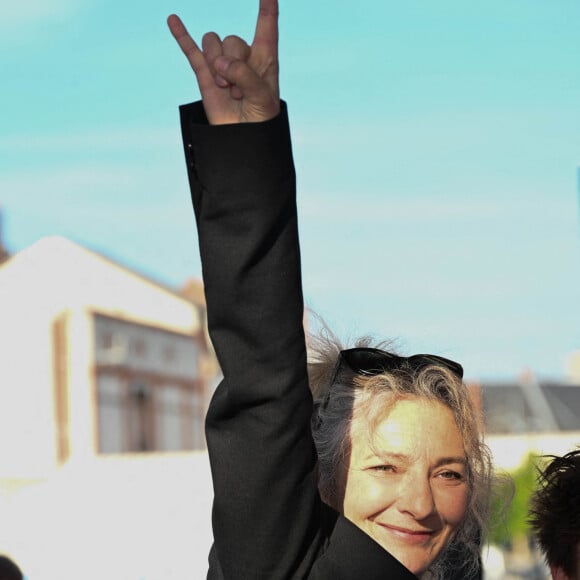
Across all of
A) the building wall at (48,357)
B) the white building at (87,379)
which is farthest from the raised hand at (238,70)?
the building wall at (48,357)

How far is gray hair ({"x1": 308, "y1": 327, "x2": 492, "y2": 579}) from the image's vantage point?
196cm

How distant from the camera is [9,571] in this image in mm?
3172

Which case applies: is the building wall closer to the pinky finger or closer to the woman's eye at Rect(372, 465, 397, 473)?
the woman's eye at Rect(372, 465, 397, 473)

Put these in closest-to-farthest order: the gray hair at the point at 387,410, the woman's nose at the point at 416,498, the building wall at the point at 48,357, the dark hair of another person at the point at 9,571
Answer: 1. the woman's nose at the point at 416,498
2. the gray hair at the point at 387,410
3. the dark hair of another person at the point at 9,571
4. the building wall at the point at 48,357

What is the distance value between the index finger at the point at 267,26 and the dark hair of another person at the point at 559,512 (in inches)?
36.2

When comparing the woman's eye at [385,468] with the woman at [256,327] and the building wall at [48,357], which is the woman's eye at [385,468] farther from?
the building wall at [48,357]

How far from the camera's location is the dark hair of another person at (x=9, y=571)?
3.15 meters

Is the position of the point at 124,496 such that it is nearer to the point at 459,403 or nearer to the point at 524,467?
the point at 524,467

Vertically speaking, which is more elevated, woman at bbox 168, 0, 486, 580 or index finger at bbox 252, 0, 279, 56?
index finger at bbox 252, 0, 279, 56

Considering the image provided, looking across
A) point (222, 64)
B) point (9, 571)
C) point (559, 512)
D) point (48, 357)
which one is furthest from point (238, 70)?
point (48, 357)

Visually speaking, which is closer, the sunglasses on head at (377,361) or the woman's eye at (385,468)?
the woman's eye at (385,468)

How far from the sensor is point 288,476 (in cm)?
159

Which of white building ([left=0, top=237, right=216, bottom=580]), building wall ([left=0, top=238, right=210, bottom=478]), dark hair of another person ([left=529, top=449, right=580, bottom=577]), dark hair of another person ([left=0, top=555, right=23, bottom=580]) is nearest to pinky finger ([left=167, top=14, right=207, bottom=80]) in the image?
dark hair of another person ([left=529, top=449, right=580, bottom=577])

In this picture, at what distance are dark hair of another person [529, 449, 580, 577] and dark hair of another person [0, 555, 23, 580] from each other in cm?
147
